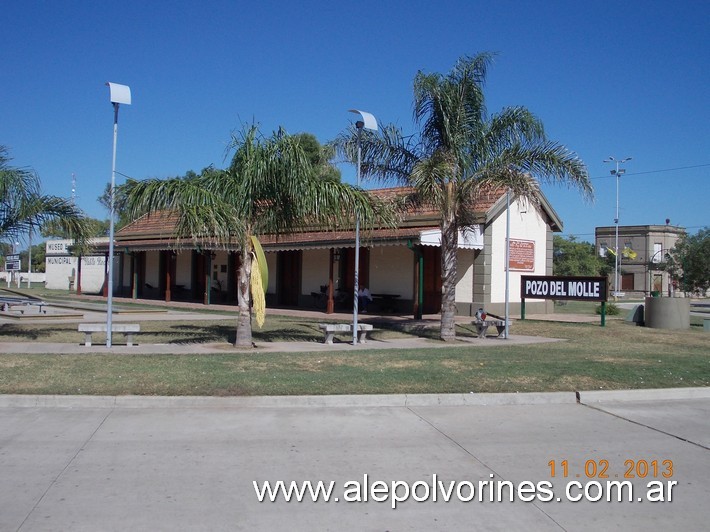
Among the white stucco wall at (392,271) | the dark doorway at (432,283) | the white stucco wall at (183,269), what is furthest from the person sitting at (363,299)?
the white stucco wall at (183,269)

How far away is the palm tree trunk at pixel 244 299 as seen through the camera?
47.4 ft

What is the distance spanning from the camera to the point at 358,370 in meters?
12.1

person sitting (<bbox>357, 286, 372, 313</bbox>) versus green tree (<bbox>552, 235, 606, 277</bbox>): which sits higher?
green tree (<bbox>552, 235, 606, 277</bbox>)

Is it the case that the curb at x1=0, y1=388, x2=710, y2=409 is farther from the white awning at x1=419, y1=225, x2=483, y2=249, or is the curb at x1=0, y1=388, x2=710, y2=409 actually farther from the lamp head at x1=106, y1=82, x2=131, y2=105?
the white awning at x1=419, y1=225, x2=483, y2=249

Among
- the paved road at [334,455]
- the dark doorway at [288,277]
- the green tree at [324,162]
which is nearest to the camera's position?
the paved road at [334,455]

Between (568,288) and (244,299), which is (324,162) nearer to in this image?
(244,299)

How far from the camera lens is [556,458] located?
23.9 feet

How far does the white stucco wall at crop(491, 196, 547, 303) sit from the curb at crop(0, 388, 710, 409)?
579 inches

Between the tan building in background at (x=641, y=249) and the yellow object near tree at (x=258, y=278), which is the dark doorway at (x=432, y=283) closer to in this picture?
the yellow object near tree at (x=258, y=278)

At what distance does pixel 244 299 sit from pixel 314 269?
15.5 m

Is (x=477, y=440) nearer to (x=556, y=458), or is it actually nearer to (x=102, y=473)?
(x=556, y=458)

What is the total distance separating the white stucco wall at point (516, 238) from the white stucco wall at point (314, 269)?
723cm

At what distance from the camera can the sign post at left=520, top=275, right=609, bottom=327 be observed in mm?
22109

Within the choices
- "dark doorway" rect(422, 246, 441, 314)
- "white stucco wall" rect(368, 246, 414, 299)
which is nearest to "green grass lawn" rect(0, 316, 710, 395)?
"dark doorway" rect(422, 246, 441, 314)
